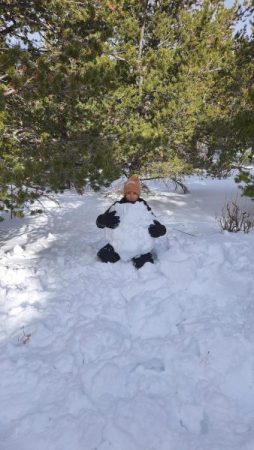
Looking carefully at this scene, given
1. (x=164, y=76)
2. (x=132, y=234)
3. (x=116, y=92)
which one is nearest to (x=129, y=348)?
(x=132, y=234)

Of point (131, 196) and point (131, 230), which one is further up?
point (131, 196)

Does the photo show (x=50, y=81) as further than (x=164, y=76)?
No

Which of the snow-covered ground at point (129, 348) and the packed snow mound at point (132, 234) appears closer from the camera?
the snow-covered ground at point (129, 348)

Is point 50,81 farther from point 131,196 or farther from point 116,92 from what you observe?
point 116,92

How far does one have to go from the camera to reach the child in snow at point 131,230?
17.1 ft

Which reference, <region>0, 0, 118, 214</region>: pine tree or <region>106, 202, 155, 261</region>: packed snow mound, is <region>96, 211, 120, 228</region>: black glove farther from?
<region>0, 0, 118, 214</region>: pine tree

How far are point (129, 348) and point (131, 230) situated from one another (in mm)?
2004

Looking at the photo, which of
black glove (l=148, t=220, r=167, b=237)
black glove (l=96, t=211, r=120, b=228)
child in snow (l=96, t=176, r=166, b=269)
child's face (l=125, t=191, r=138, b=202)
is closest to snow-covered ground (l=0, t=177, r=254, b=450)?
child in snow (l=96, t=176, r=166, b=269)

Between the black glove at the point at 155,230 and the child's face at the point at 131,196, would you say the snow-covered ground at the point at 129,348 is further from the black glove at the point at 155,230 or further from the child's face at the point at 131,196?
the child's face at the point at 131,196

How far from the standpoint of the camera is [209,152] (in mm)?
10344

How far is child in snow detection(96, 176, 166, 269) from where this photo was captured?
5.22 m

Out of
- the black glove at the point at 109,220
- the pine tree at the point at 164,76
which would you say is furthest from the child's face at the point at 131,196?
the pine tree at the point at 164,76

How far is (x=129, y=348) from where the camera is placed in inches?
142

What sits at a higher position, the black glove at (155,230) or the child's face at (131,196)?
the child's face at (131,196)
